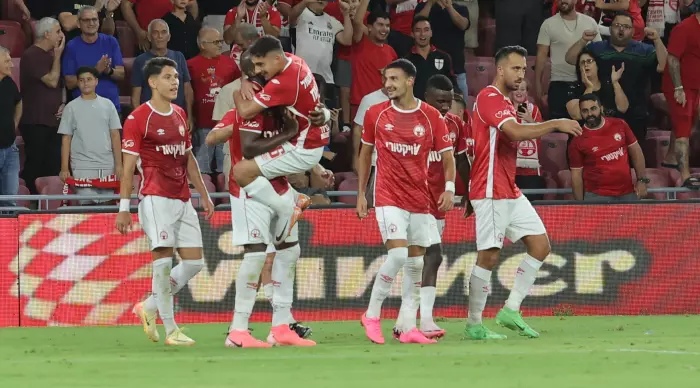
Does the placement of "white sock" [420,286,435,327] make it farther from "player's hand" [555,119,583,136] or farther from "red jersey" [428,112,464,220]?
"player's hand" [555,119,583,136]

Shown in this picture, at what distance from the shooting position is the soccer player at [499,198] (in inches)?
448

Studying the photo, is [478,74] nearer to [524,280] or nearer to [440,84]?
[440,84]

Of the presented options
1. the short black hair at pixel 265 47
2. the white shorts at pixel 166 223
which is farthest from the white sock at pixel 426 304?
the short black hair at pixel 265 47

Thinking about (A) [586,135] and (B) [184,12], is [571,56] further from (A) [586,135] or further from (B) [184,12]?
(B) [184,12]

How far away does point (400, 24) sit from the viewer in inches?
732

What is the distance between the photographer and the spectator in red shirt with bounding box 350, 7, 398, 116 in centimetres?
1727

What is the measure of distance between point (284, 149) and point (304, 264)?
3906 mm

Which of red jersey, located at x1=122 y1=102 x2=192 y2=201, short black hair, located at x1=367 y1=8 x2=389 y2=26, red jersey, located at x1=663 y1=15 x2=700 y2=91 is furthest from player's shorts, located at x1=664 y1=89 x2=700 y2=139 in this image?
red jersey, located at x1=122 y1=102 x2=192 y2=201

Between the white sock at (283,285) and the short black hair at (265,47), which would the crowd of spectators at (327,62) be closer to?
the white sock at (283,285)

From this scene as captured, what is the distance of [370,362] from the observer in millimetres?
9219

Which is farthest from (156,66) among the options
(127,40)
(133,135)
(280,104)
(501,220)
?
(127,40)

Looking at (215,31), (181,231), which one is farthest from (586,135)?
(181,231)

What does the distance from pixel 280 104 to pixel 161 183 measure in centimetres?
152

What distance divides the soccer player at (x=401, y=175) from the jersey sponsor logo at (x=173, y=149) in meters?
1.55
